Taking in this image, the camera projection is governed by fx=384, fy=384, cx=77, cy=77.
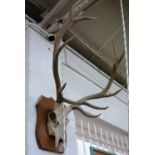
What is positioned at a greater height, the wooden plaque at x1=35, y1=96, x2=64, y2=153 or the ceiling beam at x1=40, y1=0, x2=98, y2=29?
the ceiling beam at x1=40, y1=0, x2=98, y2=29

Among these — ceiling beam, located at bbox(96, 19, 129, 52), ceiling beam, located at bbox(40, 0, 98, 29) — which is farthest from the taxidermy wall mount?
ceiling beam, located at bbox(96, 19, 129, 52)

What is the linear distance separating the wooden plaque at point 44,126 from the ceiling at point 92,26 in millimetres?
351

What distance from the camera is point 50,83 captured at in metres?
1.92

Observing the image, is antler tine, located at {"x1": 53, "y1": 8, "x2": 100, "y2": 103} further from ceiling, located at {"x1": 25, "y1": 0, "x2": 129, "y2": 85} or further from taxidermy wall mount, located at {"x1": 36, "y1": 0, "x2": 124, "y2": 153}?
ceiling, located at {"x1": 25, "y1": 0, "x2": 129, "y2": 85}

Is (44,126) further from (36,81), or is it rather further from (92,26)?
(92,26)

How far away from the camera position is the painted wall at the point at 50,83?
1745 millimetres

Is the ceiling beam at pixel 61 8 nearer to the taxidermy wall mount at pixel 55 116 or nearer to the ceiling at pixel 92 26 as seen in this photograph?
the ceiling at pixel 92 26

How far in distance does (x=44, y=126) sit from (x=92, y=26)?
75 centimetres

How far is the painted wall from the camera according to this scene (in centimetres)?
175

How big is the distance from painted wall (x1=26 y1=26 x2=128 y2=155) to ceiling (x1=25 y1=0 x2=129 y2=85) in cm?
9
